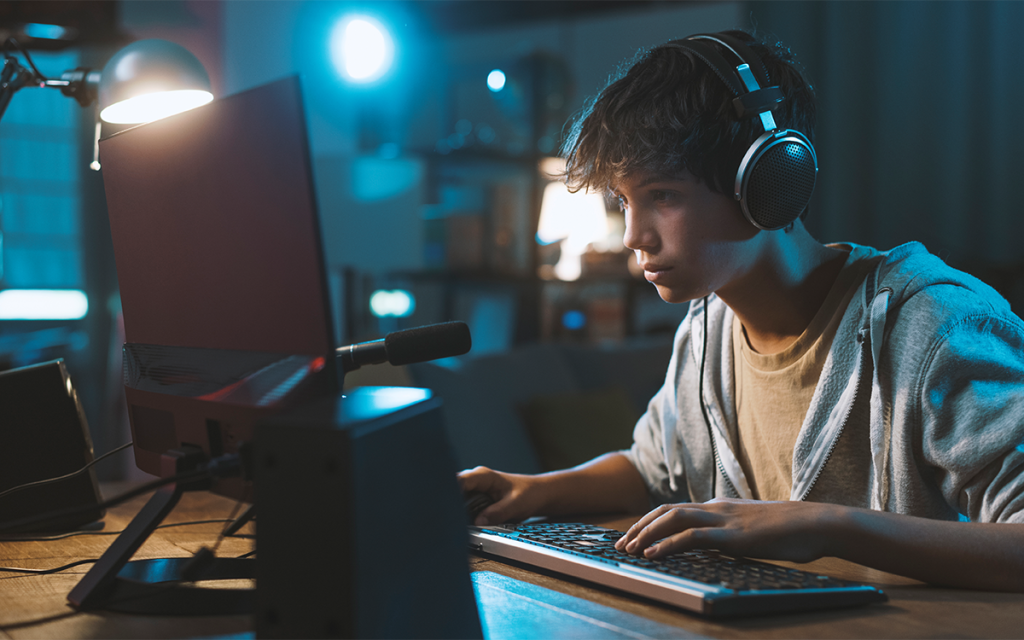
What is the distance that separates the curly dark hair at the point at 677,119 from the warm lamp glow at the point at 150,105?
0.49 metres

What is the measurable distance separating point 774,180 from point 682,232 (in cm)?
12

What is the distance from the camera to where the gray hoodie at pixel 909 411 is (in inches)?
29.6

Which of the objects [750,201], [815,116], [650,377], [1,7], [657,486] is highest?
[1,7]

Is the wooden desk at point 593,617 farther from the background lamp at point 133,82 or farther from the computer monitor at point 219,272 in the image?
the background lamp at point 133,82

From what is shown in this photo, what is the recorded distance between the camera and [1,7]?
8.36 ft

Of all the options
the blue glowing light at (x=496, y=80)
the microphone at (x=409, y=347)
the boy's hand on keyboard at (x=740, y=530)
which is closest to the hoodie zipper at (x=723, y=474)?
the boy's hand on keyboard at (x=740, y=530)

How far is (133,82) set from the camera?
0.91m

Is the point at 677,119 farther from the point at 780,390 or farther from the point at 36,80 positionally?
the point at 36,80

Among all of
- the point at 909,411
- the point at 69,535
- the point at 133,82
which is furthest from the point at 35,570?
the point at 909,411

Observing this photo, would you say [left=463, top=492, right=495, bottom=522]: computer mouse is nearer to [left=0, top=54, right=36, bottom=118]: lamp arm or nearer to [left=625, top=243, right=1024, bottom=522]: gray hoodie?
[left=625, top=243, right=1024, bottom=522]: gray hoodie

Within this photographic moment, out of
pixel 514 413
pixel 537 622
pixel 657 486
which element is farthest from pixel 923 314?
pixel 514 413

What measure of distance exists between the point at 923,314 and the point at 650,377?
2025 millimetres

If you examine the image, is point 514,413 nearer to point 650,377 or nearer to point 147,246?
point 650,377

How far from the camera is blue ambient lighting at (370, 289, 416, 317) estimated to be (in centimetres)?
316
